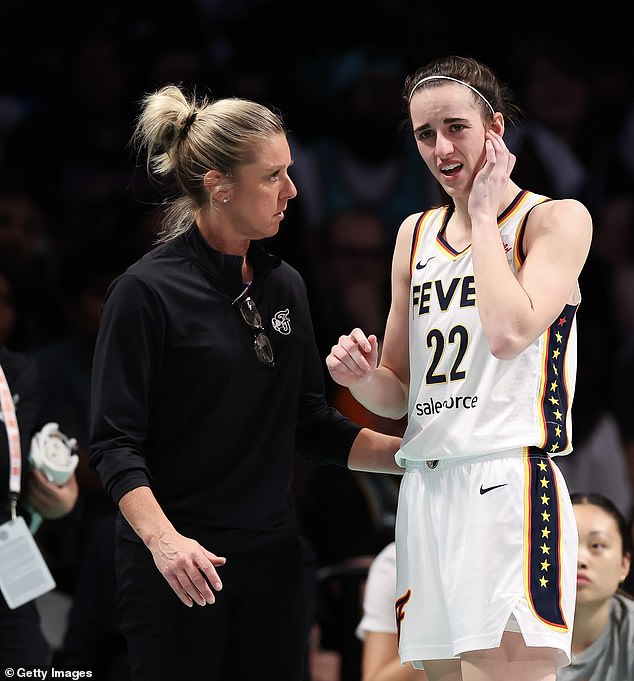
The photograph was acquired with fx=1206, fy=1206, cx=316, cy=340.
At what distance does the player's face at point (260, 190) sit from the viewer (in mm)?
2863

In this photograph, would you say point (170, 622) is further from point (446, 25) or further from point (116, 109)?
point (446, 25)

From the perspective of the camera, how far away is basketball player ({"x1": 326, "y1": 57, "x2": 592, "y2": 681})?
2473 mm

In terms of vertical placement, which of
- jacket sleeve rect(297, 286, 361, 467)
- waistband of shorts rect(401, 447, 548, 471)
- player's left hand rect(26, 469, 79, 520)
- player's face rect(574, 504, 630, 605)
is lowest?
player's face rect(574, 504, 630, 605)

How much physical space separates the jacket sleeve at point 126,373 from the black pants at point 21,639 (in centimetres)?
99

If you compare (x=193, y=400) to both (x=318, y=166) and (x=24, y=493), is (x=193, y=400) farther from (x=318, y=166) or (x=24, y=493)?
(x=318, y=166)

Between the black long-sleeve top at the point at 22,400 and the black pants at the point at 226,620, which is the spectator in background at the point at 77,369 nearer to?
the black long-sleeve top at the point at 22,400

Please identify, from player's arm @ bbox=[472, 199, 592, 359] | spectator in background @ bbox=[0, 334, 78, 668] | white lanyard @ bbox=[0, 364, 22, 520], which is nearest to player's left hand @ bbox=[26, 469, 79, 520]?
spectator in background @ bbox=[0, 334, 78, 668]

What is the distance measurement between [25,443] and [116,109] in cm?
285

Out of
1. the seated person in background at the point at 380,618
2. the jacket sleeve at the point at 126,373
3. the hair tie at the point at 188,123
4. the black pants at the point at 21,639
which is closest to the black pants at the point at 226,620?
the jacket sleeve at the point at 126,373

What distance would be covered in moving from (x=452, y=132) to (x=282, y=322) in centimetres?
62

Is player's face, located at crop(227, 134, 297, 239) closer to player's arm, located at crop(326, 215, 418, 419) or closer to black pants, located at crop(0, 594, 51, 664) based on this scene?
player's arm, located at crop(326, 215, 418, 419)

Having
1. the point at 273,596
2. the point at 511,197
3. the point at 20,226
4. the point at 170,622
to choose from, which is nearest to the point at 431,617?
the point at 273,596

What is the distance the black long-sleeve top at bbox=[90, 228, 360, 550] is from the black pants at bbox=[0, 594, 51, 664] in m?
1.00

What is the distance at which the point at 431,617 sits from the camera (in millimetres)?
2602
